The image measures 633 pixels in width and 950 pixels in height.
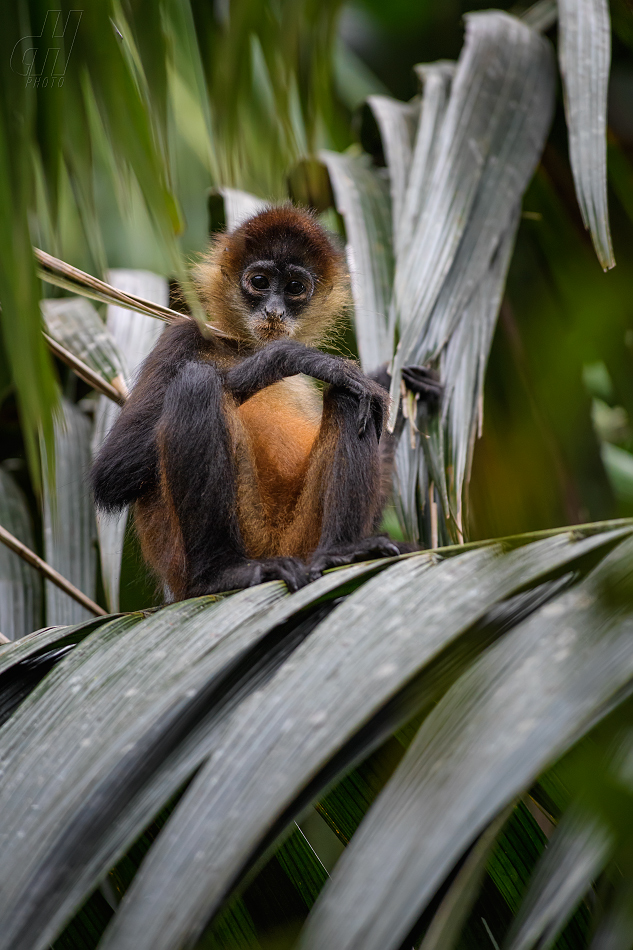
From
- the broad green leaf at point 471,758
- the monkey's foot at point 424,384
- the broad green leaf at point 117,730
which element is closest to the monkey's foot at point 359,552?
the broad green leaf at point 117,730

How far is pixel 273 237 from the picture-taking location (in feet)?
17.5

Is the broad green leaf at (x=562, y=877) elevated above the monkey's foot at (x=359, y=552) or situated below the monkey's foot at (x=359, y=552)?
below

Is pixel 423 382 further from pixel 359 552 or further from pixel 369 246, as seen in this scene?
pixel 359 552

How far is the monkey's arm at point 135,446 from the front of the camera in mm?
4105

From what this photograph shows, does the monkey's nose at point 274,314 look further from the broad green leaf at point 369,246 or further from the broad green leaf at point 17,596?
the broad green leaf at point 17,596

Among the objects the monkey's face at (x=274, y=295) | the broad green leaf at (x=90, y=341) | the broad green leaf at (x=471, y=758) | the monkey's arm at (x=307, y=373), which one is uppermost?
the monkey's face at (x=274, y=295)

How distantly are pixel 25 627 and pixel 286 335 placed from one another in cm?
221

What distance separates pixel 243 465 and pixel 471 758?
2818 millimetres

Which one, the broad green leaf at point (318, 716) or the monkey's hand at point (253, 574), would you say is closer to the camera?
the broad green leaf at point (318, 716)

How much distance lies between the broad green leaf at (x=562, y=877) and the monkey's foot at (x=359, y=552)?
2055 mm

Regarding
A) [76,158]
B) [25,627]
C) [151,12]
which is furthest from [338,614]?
[25,627]

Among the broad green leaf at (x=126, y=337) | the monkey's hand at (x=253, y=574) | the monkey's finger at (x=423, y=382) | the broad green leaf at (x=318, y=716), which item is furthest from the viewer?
the broad green leaf at (x=126, y=337)

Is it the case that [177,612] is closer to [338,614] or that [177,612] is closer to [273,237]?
[338,614]

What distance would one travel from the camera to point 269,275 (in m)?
5.39
